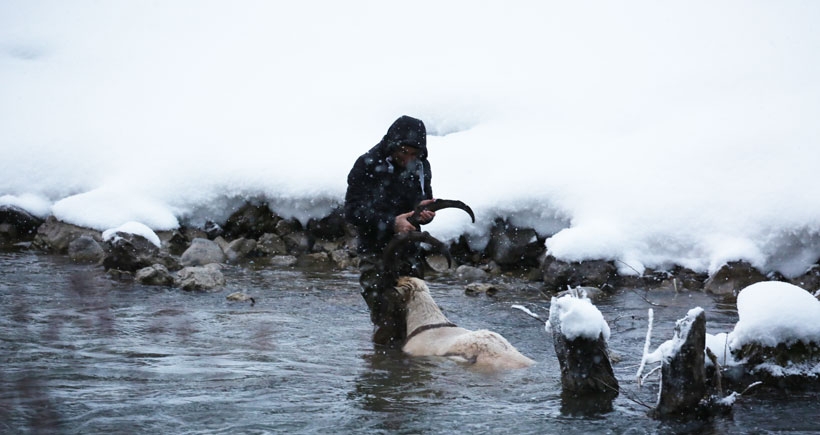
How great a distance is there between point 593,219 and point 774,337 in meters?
4.56

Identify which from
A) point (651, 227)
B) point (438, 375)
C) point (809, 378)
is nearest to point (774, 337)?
point (809, 378)

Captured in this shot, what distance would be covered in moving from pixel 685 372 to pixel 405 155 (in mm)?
2827

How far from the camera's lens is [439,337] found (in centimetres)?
588

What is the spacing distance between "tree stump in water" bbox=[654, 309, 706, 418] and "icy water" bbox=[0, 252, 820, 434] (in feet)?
0.39

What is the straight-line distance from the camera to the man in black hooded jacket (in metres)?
6.14

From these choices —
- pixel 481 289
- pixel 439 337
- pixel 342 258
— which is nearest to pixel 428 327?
pixel 439 337

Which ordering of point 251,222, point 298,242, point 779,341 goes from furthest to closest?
point 251,222
point 298,242
point 779,341

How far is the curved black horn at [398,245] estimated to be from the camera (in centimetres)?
552

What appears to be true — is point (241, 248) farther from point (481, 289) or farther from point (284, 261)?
point (481, 289)

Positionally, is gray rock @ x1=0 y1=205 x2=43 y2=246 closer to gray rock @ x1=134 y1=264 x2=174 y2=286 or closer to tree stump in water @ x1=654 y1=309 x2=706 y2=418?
gray rock @ x1=134 y1=264 x2=174 y2=286

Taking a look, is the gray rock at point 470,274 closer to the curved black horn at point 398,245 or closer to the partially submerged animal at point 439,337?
the partially submerged animal at point 439,337

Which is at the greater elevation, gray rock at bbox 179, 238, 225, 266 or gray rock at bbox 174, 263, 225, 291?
gray rock at bbox 179, 238, 225, 266

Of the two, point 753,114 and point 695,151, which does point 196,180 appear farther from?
point 753,114

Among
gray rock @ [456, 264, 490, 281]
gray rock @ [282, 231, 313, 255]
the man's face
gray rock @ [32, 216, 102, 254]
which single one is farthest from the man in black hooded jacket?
gray rock @ [32, 216, 102, 254]
